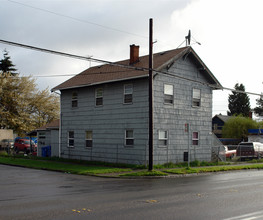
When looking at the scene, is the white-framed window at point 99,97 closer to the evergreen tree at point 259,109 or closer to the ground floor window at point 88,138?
the ground floor window at point 88,138

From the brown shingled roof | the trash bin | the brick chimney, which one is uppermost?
the brick chimney

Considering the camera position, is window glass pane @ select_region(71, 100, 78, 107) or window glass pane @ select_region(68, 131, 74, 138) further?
window glass pane @ select_region(68, 131, 74, 138)

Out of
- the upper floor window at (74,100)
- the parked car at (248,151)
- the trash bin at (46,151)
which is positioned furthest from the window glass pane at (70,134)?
the parked car at (248,151)

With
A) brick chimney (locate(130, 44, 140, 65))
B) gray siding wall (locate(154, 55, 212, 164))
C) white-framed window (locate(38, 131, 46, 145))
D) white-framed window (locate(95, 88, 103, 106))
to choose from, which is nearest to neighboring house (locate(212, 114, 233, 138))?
white-framed window (locate(38, 131, 46, 145))

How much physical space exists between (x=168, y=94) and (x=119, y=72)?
4.12m

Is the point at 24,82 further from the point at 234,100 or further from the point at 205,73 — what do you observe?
the point at 234,100

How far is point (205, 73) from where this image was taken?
91.3ft

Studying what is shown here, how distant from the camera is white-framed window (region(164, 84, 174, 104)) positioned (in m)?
25.0

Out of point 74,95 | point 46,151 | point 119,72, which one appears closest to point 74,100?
point 74,95

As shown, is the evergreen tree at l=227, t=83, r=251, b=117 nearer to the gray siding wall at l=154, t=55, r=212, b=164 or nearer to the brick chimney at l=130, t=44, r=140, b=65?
the gray siding wall at l=154, t=55, r=212, b=164

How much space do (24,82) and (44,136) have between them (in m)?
21.3

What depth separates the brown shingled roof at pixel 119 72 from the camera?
80.5 ft

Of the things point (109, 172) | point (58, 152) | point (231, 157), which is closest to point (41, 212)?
point (109, 172)

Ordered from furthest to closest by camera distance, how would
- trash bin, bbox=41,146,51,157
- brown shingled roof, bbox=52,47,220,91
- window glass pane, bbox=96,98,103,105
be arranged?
1. trash bin, bbox=41,146,51,157
2. window glass pane, bbox=96,98,103,105
3. brown shingled roof, bbox=52,47,220,91
